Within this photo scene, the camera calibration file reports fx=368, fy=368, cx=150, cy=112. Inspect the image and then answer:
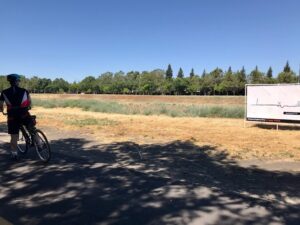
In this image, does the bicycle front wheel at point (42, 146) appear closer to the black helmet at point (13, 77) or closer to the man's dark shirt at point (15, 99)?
the man's dark shirt at point (15, 99)

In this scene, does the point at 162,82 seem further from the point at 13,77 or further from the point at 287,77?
the point at 13,77

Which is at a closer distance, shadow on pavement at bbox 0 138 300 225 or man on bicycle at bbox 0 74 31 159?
shadow on pavement at bbox 0 138 300 225

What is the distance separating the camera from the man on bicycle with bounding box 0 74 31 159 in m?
7.62

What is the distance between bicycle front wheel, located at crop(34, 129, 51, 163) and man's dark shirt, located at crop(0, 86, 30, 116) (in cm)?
61

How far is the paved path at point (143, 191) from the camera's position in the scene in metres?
4.50

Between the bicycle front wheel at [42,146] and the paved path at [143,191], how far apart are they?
0.20 meters

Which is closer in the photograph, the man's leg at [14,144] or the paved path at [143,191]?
the paved path at [143,191]

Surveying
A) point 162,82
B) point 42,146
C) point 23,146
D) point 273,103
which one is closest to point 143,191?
point 42,146

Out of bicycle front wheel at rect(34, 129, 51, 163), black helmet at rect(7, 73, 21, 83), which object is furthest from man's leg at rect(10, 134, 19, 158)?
black helmet at rect(7, 73, 21, 83)

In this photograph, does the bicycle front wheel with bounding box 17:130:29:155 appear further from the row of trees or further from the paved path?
the row of trees

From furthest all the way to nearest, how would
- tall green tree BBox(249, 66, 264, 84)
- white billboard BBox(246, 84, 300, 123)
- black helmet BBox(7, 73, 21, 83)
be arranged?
1. tall green tree BBox(249, 66, 264, 84)
2. white billboard BBox(246, 84, 300, 123)
3. black helmet BBox(7, 73, 21, 83)

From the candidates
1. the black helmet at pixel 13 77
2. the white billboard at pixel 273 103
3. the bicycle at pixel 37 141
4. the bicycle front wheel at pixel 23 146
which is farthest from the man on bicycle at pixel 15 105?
the white billboard at pixel 273 103

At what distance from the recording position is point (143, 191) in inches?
217

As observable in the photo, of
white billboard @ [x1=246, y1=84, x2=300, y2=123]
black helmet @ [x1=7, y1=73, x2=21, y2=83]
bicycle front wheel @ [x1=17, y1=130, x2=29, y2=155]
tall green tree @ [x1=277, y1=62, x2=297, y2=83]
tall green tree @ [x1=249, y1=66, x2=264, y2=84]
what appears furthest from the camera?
tall green tree @ [x1=249, y1=66, x2=264, y2=84]
